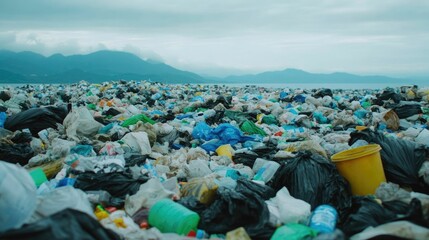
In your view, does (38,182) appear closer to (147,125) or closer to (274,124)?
(147,125)

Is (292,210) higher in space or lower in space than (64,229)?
lower

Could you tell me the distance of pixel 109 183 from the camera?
3295 millimetres

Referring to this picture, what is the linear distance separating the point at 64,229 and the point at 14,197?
0.47 meters

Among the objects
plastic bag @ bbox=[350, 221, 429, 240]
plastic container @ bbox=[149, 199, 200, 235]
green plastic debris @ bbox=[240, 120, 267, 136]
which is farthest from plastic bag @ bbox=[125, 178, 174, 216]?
green plastic debris @ bbox=[240, 120, 267, 136]

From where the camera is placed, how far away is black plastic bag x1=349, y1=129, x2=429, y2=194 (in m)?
3.46

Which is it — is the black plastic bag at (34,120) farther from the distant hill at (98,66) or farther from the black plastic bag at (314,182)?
the distant hill at (98,66)

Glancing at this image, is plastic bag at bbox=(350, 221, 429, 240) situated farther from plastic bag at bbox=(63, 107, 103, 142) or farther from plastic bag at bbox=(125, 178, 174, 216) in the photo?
plastic bag at bbox=(63, 107, 103, 142)

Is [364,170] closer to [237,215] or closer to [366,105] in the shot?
[237,215]

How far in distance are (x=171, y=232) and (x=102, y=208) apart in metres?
0.67

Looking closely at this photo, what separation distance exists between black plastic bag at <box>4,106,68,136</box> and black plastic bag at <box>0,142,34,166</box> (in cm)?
131

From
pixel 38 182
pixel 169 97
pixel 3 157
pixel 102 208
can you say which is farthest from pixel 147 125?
pixel 169 97

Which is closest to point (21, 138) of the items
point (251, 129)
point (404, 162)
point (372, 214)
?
point (251, 129)

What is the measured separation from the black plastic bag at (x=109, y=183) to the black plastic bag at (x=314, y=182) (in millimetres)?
1327

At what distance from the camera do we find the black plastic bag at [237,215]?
8.55 ft
